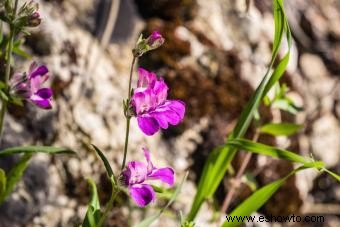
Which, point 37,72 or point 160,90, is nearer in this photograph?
point 160,90


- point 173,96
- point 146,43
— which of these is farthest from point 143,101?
point 173,96

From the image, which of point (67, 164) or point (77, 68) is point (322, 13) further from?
point (67, 164)

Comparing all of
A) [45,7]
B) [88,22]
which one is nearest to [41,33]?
[45,7]

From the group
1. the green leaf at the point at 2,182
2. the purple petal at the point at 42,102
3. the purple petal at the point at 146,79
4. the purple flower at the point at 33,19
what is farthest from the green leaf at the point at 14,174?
the purple petal at the point at 146,79

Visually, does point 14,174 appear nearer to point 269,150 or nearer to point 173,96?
point 269,150

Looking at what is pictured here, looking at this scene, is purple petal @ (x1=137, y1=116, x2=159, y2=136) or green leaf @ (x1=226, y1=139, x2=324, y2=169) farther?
green leaf @ (x1=226, y1=139, x2=324, y2=169)

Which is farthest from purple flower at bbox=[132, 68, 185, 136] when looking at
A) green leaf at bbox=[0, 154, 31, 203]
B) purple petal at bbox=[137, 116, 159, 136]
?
green leaf at bbox=[0, 154, 31, 203]

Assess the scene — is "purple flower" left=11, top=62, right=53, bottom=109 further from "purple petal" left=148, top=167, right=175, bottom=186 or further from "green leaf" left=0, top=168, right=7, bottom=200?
"purple petal" left=148, top=167, right=175, bottom=186
